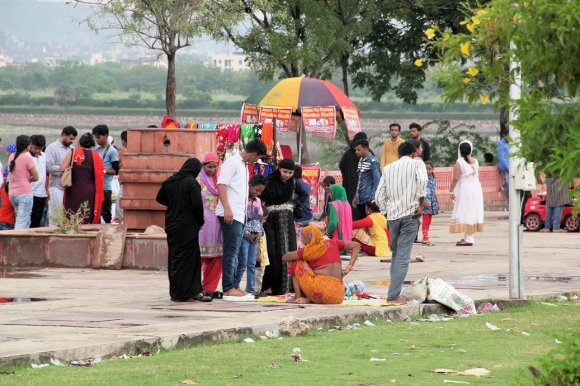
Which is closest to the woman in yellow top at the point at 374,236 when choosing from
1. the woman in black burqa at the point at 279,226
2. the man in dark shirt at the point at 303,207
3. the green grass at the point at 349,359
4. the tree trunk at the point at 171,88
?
the man in dark shirt at the point at 303,207

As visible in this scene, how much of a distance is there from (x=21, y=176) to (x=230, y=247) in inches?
270

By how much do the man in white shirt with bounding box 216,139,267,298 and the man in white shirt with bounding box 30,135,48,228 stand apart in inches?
271

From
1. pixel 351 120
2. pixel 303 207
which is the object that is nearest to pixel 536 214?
pixel 351 120

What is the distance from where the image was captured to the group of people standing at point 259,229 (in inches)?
542

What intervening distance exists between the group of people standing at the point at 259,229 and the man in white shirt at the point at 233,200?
10mm

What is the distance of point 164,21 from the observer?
33.8 meters

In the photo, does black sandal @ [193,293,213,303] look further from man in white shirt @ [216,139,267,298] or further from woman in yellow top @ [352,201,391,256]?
woman in yellow top @ [352,201,391,256]

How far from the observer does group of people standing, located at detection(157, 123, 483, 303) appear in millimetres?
13766

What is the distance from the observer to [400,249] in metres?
14.0

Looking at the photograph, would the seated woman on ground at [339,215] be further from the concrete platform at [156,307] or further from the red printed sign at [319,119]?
the red printed sign at [319,119]

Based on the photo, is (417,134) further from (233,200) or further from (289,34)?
(289,34)

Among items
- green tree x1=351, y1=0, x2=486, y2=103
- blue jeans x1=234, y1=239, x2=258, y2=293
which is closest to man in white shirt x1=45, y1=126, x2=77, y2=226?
blue jeans x1=234, y1=239, x2=258, y2=293

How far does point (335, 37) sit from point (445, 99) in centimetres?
3221

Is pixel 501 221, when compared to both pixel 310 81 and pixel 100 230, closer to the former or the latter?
pixel 310 81
